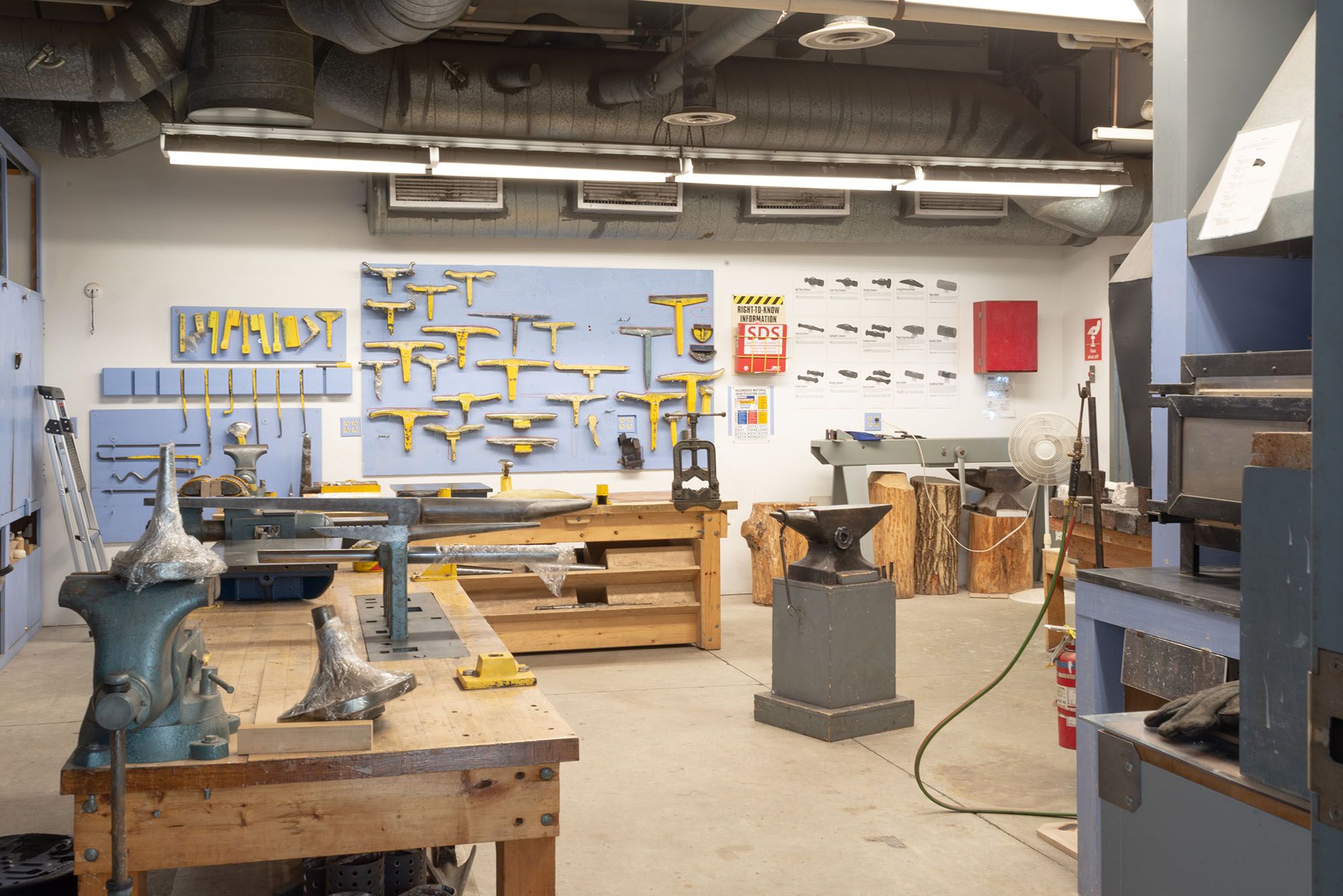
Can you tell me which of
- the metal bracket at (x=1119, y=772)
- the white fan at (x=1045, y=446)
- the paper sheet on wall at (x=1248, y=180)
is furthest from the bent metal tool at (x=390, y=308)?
the metal bracket at (x=1119, y=772)

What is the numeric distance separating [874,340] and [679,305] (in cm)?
141

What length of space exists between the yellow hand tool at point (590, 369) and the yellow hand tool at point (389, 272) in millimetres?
1054

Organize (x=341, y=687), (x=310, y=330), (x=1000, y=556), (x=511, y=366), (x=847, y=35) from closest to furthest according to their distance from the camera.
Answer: (x=341, y=687)
(x=847, y=35)
(x=310, y=330)
(x=511, y=366)
(x=1000, y=556)

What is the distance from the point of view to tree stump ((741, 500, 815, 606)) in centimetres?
742

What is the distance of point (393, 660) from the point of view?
2492mm

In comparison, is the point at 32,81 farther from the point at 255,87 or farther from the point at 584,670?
the point at 584,670

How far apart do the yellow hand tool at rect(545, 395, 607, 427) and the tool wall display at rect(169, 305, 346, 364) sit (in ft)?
4.26

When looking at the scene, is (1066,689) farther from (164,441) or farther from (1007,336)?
(164,441)

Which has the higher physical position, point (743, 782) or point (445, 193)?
point (445, 193)

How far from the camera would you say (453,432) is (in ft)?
23.5

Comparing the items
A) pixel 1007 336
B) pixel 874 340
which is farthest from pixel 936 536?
pixel 1007 336

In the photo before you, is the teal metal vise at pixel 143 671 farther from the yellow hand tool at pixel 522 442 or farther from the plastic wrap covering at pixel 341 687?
the yellow hand tool at pixel 522 442

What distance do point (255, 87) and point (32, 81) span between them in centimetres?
95

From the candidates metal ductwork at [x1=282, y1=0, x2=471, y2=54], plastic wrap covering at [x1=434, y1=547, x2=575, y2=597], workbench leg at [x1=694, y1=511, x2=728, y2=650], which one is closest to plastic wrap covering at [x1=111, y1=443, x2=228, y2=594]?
plastic wrap covering at [x1=434, y1=547, x2=575, y2=597]
